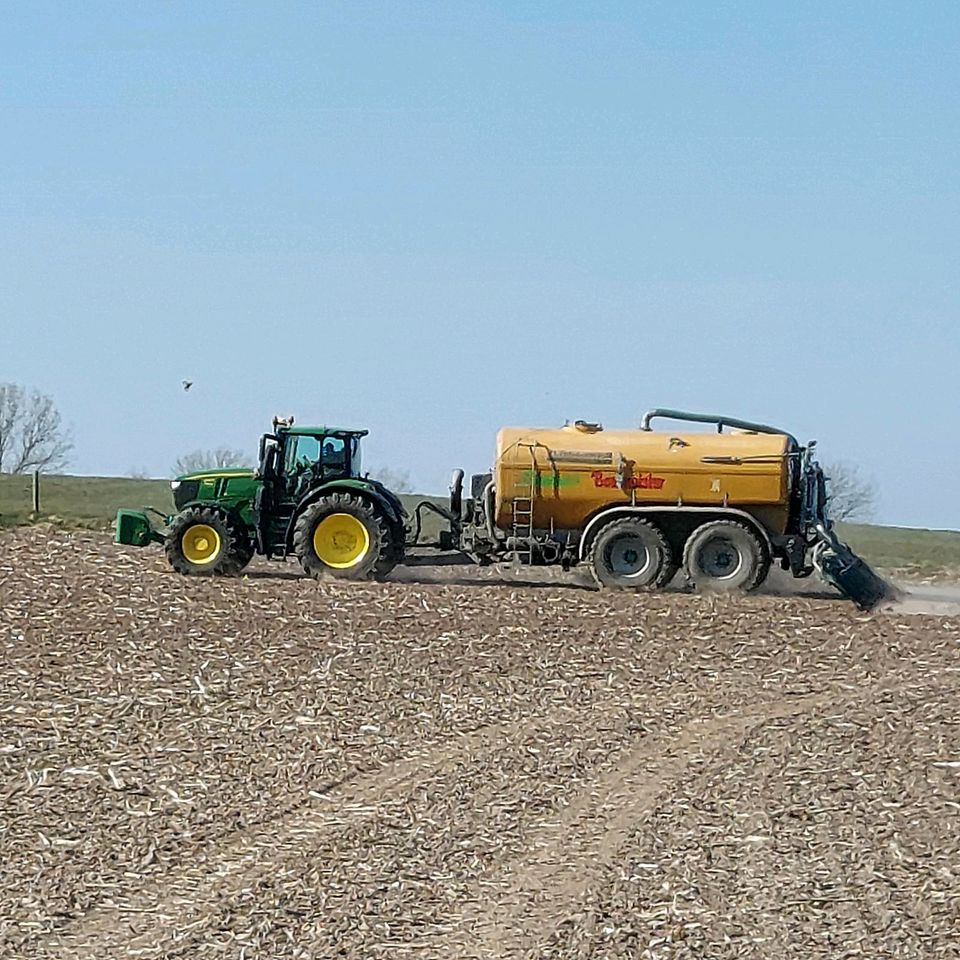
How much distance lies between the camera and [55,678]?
12969mm

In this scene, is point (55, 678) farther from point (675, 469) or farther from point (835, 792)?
point (675, 469)

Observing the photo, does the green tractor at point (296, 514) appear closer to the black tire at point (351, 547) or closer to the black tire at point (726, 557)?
the black tire at point (351, 547)

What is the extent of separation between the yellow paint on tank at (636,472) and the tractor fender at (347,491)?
1.41 m

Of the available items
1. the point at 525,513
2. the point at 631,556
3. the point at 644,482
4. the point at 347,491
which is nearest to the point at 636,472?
the point at 644,482

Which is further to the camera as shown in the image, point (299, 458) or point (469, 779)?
point (299, 458)

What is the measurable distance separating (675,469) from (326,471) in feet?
14.5

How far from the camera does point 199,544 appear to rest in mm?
19391

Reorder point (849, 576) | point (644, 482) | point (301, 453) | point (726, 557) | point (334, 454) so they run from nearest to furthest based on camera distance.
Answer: point (849, 576), point (726, 557), point (644, 482), point (301, 453), point (334, 454)

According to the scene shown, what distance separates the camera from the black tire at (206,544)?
758 inches

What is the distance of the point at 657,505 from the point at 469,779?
977cm

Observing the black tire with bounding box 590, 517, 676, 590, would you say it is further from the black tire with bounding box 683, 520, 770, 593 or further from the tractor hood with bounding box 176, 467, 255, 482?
the tractor hood with bounding box 176, 467, 255, 482

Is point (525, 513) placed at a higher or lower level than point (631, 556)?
higher

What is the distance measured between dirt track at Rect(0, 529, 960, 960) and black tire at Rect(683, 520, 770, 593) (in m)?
1.92

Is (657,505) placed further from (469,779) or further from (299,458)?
(469,779)
